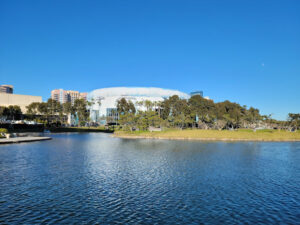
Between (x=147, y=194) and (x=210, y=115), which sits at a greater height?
(x=210, y=115)

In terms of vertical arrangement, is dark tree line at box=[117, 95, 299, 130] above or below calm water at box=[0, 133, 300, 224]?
above

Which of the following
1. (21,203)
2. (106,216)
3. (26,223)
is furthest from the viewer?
(21,203)

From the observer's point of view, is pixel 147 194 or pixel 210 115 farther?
pixel 210 115

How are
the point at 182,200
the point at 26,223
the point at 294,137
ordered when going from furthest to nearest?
the point at 294,137, the point at 182,200, the point at 26,223

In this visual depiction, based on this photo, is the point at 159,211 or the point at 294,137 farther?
the point at 294,137

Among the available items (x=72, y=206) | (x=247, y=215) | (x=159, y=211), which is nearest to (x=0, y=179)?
(x=72, y=206)

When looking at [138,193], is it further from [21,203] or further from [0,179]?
[0,179]

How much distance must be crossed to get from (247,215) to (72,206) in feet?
33.9

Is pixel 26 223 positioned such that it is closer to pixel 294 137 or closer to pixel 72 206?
pixel 72 206

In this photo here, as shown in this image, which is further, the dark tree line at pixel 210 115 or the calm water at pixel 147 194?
the dark tree line at pixel 210 115

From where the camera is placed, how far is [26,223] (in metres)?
12.5

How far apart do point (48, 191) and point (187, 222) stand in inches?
422

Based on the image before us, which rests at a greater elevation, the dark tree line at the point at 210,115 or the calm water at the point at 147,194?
the dark tree line at the point at 210,115

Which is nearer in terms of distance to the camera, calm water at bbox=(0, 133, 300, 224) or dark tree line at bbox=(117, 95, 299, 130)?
calm water at bbox=(0, 133, 300, 224)
